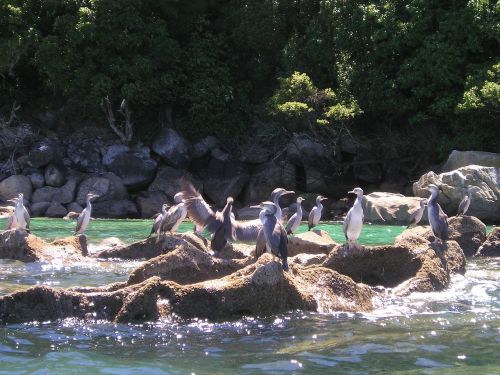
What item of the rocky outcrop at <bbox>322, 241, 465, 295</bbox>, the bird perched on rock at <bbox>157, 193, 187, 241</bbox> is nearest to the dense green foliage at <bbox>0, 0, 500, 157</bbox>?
the bird perched on rock at <bbox>157, 193, 187, 241</bbox>

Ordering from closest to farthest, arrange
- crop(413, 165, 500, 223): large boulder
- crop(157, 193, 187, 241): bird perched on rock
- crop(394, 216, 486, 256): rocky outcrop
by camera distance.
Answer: crop(157, 193, 187, 241): bird perched on rock → crop(394, 216, 486, 256): rocky outcrop → crop(413, 165, 500, 223): large boulder

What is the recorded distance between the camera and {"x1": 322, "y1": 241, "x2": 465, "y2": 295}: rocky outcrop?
10.9m

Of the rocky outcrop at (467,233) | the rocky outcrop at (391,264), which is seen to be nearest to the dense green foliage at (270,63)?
the rocky outcrop at (467,233)

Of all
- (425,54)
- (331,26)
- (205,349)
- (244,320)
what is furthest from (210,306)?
(331,26)

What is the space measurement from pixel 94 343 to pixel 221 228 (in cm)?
512

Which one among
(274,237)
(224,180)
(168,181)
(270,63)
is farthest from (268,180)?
(274,237)

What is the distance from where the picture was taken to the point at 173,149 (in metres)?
30.2

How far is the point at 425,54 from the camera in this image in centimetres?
2575

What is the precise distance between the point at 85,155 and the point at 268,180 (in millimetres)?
8094

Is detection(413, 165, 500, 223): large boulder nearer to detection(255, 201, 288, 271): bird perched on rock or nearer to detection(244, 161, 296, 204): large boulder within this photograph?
detection(244, 161, 296, 204): large boulder

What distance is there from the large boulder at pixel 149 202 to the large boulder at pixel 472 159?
1087cm

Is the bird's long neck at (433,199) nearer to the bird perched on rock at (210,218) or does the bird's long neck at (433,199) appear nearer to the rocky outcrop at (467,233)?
the rocky outcrop at (467,233)

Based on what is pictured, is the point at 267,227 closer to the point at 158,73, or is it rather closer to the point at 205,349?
the point at 205,349

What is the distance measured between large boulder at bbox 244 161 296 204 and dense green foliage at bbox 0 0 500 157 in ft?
6.13
